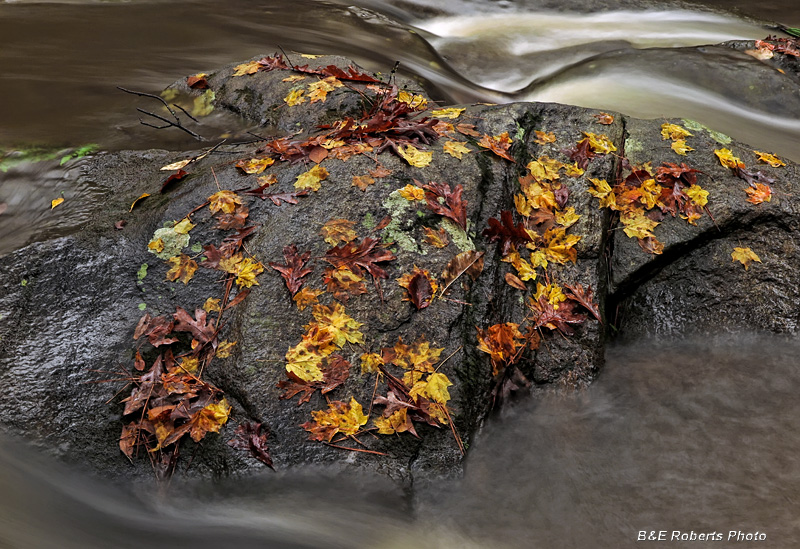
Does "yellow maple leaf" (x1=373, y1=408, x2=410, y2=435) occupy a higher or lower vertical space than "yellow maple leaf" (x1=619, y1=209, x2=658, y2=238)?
lower

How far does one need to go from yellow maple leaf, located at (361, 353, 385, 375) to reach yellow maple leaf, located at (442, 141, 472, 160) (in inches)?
56.7

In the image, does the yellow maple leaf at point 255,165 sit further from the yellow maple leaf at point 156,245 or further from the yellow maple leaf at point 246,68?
the yellow maple leaf at point 246,68

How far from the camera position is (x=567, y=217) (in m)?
3.40

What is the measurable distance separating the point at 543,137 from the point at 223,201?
2.20 meters

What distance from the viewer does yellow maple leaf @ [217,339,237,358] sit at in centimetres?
281

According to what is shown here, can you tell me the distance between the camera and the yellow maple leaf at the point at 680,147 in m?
3.75

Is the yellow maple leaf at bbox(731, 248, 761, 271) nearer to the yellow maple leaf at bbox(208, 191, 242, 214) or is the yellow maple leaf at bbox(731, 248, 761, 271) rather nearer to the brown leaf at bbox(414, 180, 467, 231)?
the brown leaf at bbox(414, 180, 467, 231)

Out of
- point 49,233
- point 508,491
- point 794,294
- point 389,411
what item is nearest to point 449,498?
point 508,491

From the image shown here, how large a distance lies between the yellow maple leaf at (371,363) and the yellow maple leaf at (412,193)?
3.18 feet

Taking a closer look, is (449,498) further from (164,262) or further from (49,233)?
(49,233)

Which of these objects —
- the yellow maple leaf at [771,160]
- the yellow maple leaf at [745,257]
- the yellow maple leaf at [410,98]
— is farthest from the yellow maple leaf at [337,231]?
the yellow maple leaf at [771,160]

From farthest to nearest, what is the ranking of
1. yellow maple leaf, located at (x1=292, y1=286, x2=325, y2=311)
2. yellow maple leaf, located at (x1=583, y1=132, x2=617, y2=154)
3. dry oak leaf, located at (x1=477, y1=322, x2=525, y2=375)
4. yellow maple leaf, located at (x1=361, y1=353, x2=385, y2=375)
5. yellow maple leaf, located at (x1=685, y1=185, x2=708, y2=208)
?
yellow maple leaf, located at (x1=583, y1=132, x2=617, y2=154) < yellow maple leaf, located at (x1=685, y1=185, x2=708, y2=208) < dry oak leaf, located at (x1=477, y1=322, x2=525, y2=375) < yellow maple leaf, located at (x1=292, y1=286, x2=325, y2=311) < yellow maple leaf, located at (x1=361, y1=353, x2=385, y2=375)

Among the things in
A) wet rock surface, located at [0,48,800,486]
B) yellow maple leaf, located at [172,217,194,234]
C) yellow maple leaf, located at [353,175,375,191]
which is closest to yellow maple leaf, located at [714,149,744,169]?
wet rock surface, located at [0,48,800,486]

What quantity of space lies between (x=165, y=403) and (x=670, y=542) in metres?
2.56
